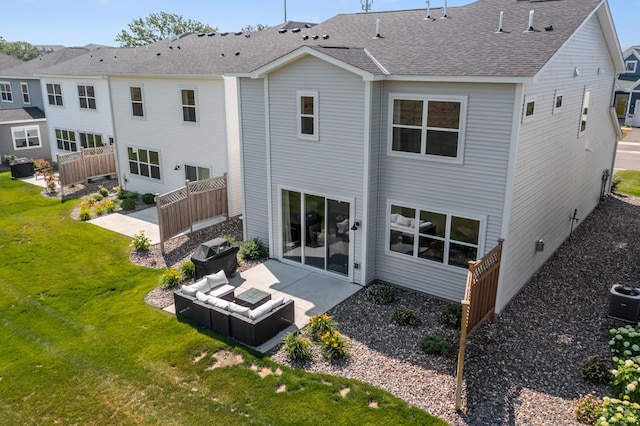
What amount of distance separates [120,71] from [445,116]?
1569cm

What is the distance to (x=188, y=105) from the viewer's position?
18609 mm

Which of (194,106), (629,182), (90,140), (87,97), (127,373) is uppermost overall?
(87,97)

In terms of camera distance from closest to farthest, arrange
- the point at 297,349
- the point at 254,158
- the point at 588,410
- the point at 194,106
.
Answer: the point at 588,410, the point at 297,349, the point at 254,158, the point at 194,106

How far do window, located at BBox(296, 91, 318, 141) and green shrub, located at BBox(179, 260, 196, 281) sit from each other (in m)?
4.82

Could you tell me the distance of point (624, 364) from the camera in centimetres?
834

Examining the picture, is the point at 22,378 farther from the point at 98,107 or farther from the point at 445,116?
the point at 98,107

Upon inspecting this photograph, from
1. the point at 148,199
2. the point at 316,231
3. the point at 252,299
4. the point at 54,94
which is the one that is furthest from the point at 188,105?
the point at 54,94

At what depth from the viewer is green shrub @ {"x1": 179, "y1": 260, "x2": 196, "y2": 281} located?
1330cm

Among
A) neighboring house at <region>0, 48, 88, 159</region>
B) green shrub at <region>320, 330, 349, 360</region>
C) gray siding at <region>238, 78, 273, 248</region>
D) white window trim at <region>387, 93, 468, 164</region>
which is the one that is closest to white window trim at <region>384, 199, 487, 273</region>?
white window trim at <region>387, 93, 468, 164</region>

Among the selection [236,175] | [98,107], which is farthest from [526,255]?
[98,107]

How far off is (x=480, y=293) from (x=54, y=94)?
2735 centimetres

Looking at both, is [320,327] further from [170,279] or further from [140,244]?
[140,244]

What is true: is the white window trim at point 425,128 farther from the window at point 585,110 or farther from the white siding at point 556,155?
the window at point 585,110

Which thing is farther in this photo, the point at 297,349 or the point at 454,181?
the point at 454,181
